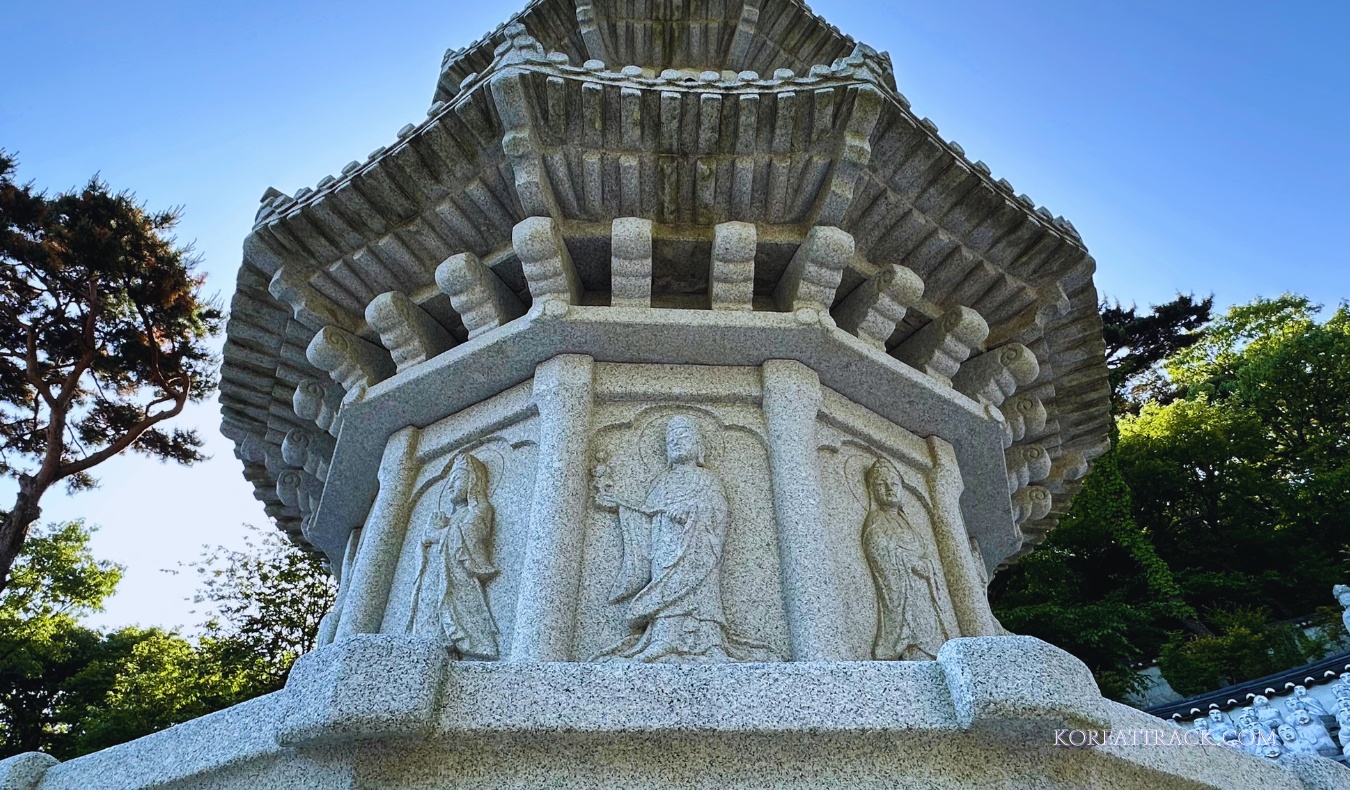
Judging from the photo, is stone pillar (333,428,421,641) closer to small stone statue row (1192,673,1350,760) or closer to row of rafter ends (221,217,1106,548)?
row of rafter ends (221,217,1106,548)

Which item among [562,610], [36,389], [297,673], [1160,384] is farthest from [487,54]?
[1160,384]

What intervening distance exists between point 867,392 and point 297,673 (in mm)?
3554

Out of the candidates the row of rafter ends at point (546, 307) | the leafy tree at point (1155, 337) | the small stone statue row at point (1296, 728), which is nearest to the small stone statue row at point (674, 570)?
the row of rafter ends at point (546, 307)

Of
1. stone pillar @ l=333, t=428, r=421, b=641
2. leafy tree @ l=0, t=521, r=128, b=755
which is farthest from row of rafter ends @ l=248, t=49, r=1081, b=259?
leafy tree @ l=0, t=521, r=128, b=755

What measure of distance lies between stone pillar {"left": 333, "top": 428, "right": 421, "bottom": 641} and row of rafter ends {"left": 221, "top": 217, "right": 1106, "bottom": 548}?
0.47m

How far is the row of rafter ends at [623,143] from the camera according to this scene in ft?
14.8

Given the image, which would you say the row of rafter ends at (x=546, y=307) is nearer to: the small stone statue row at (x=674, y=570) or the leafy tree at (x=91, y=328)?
the small stone statue row at (x=674, y=570)

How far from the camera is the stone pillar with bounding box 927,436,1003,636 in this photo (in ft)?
15.0

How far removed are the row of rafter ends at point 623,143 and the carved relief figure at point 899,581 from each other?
1673mm

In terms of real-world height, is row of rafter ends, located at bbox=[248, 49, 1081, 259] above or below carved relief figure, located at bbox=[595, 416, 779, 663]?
above

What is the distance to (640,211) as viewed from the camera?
4.92 meters

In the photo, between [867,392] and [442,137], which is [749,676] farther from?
[442,137]

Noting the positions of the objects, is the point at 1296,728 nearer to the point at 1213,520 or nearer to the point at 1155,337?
the point at 1213,520

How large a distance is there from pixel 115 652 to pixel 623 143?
76.5 feet
